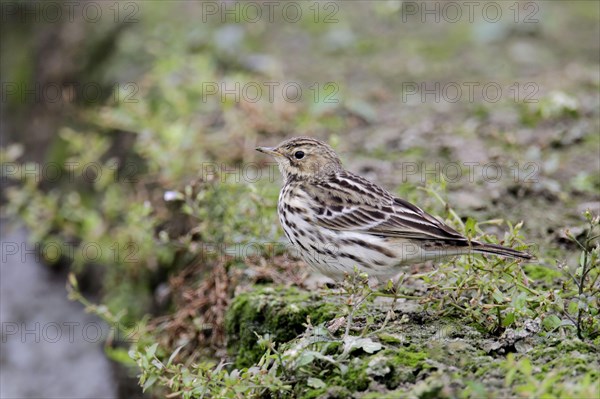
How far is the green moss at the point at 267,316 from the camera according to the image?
5.00 meters

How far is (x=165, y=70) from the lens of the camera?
905 centimetres

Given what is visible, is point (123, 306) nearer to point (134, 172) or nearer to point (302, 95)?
point (134, 172)

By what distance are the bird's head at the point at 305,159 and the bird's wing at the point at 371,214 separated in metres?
0.24

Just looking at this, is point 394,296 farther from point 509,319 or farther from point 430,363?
point 509,319

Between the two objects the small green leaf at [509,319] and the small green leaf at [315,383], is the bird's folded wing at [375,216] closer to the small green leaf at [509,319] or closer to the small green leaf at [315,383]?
the small green leaf at [509,319]

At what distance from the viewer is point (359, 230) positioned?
16.7ft

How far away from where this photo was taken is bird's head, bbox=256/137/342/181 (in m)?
5.75

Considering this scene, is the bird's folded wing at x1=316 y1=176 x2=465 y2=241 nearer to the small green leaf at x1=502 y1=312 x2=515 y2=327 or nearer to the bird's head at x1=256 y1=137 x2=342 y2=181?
the bird's head at x1=256 y1=137 x2=342 y2=181

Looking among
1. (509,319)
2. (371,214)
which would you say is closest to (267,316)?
(371,214)

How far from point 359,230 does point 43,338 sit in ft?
14.7

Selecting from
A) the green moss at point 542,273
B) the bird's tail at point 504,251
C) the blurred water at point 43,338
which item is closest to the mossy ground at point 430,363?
the bird's tail at point 504,251

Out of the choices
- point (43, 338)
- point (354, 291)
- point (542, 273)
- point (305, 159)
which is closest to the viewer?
point (354, 291)

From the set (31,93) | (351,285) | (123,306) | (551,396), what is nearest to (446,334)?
(351,285)

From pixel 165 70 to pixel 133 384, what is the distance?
11.9 ft
